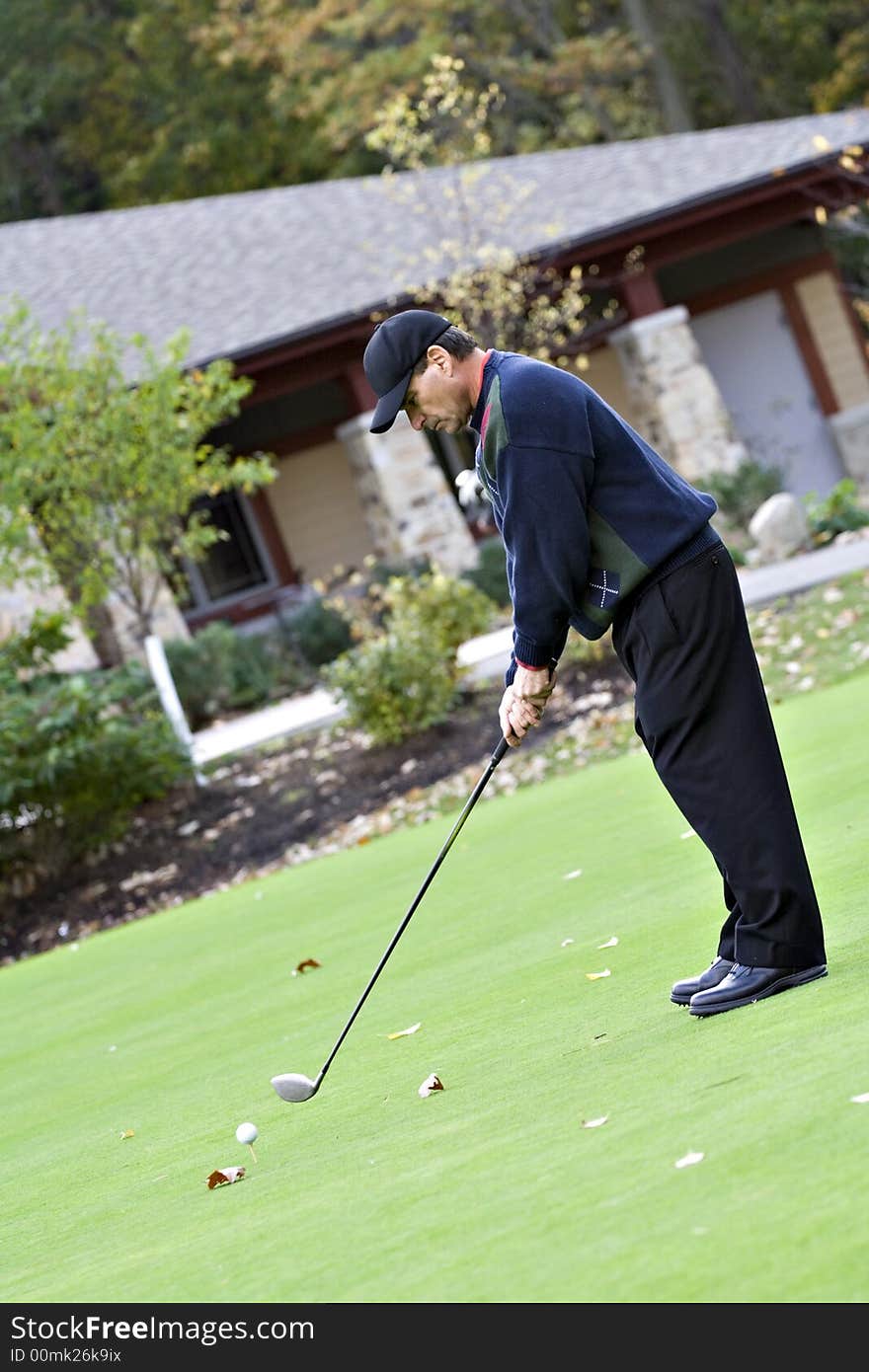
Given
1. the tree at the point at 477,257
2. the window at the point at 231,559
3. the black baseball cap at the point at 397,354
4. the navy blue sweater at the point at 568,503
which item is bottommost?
the window at the point at 231,559

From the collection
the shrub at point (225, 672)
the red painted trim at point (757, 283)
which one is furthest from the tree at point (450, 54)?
the shrub at point (225, 672)

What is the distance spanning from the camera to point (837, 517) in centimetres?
1719

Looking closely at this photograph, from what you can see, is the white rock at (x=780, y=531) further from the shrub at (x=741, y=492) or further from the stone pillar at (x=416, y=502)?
the stone pillar at (x=416, y=502)

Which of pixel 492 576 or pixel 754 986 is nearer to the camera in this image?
pixel 754 986

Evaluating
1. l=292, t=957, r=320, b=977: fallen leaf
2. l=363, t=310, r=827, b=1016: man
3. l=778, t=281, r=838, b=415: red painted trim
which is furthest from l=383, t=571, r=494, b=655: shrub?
l=778, t=281, r=838, b=415: red painted trim

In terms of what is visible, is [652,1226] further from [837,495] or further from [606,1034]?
[837,495]

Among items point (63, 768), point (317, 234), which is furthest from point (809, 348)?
point (63, 768)

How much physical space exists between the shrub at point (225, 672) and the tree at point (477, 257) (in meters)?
4.06

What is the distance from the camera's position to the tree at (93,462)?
14.4 metres

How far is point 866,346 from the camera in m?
27.8

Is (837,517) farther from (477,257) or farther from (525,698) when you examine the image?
(525,698)

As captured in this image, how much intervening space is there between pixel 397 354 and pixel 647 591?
801 mm

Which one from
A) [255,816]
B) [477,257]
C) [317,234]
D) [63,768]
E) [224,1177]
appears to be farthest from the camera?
[317,234]

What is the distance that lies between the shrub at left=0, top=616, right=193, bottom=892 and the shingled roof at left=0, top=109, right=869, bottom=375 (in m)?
7.69
